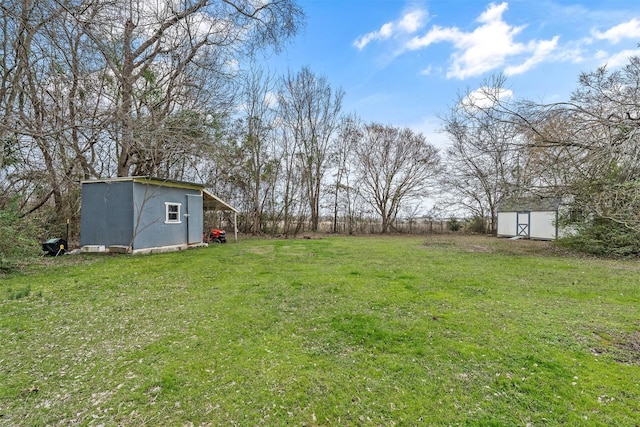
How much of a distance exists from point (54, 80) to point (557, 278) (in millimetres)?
9414

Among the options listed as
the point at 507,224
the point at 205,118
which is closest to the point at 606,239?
the point at 507,224

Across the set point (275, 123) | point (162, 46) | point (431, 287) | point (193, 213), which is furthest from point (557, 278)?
point (275, 123)

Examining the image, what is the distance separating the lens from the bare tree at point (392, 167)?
2044 centimetres

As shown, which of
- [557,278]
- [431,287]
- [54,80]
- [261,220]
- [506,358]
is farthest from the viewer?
[261,220]

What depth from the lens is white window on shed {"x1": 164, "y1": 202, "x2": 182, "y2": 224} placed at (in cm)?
1050

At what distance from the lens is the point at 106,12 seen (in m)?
3.72

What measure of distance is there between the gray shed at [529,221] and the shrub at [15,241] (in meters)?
17.1

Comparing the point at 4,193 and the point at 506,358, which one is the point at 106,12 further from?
the point at 4,193

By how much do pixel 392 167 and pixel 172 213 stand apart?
47.6ft

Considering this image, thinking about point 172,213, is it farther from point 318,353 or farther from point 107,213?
point 318,353

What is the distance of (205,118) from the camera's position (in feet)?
26.8

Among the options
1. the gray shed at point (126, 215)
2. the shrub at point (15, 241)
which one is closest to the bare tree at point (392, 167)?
the gray shed at point (126, 215)

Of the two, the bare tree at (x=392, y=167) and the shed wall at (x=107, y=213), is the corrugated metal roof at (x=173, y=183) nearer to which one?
the shed wall at (x=107, y=213)

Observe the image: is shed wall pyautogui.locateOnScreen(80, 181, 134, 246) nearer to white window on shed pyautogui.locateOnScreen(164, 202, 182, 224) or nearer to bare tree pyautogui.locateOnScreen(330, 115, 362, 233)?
white window on shed pyautogui.locateOnScreen(164, 202, 182, 224)
